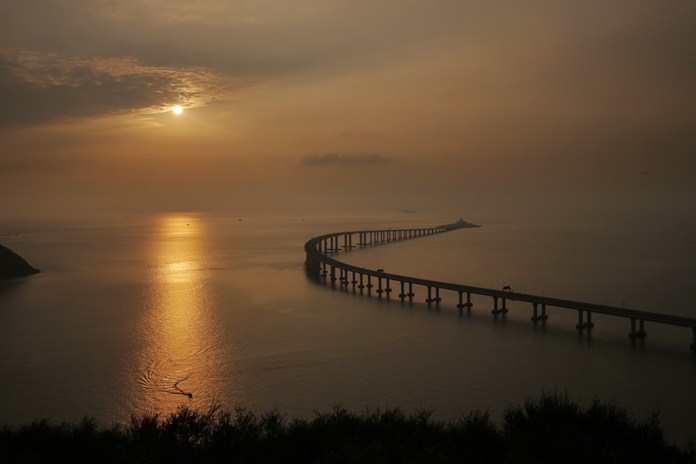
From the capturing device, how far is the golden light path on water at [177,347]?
1099 inches

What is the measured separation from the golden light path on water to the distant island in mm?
18494

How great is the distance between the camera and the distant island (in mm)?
75625

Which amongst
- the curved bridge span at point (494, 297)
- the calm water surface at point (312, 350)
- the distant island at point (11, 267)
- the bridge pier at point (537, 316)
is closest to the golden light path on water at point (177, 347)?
the calm water surface at point (312, 350)

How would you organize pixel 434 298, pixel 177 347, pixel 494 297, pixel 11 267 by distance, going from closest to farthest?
pixel 177 347 → pixel 494 297 → pixel 434 298 → pixel 11 267

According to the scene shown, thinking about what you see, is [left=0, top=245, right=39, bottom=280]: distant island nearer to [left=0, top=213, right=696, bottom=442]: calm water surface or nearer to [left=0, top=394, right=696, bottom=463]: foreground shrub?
[left=0, top=213, right=696, bottom=442]: calm water surface

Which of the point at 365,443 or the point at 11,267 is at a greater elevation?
the point at 365,443

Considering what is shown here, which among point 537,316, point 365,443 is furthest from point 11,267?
point 365,443

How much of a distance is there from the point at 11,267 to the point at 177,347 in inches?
2022

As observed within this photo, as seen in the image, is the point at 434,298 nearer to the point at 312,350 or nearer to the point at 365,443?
the point at 312,350

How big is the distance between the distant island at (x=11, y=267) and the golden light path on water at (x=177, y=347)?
18494mm

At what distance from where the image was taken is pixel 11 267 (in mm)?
77312

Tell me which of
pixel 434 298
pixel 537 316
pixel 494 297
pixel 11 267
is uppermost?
pixel 494 297

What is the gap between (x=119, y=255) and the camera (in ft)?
373

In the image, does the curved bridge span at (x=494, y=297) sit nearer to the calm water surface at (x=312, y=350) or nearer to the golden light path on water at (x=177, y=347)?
the calm water surface at (x=312, y=350)
